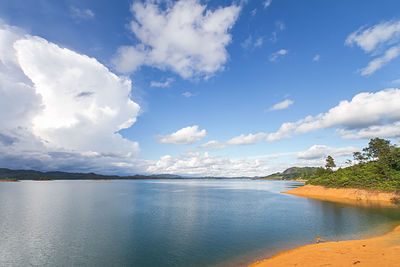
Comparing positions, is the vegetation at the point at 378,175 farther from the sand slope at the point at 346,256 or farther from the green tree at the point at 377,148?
the sand slope at the point at 346,256

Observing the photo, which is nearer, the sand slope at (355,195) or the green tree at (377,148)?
the sand slope at (355,195)

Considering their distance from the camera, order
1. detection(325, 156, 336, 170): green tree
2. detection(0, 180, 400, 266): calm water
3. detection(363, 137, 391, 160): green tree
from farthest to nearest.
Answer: detection(325, 156, 336, 170): green tree → detection(363, 137, 391, 160): green tree → detection(0, 180, 400, 266): calm water

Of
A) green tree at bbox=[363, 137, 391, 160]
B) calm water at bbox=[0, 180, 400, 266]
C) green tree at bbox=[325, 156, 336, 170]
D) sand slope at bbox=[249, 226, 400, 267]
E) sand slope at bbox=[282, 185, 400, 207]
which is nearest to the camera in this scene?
sand slope at bbox=[249, 226, 400, 267]

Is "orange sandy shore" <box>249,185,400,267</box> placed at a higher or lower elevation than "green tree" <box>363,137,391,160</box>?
lower

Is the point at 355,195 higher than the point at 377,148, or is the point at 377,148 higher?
the point at 377,148

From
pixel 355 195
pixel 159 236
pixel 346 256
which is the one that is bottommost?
pixel 159 236

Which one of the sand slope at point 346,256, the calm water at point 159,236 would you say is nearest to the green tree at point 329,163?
the calm water at point 159,236

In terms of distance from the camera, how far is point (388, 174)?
251 ft

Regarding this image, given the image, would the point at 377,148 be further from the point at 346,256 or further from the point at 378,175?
the point at 346,256

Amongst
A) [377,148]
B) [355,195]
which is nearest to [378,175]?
[355,195]

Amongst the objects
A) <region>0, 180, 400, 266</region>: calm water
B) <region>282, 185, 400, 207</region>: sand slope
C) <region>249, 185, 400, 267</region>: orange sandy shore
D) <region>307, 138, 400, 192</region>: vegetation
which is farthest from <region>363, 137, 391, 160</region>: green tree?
<region>249, 185, 400, 267</region>: orange sandy shore

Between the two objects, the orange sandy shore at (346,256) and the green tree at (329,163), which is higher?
the green tree at (329,163)

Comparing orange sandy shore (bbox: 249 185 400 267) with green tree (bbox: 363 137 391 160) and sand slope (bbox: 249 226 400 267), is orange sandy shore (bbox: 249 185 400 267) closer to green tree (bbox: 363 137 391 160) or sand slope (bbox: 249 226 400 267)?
sand slope (bbox: 249 226 400 267)

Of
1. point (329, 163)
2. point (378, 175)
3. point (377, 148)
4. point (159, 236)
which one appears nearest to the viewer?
point (159, 236)
